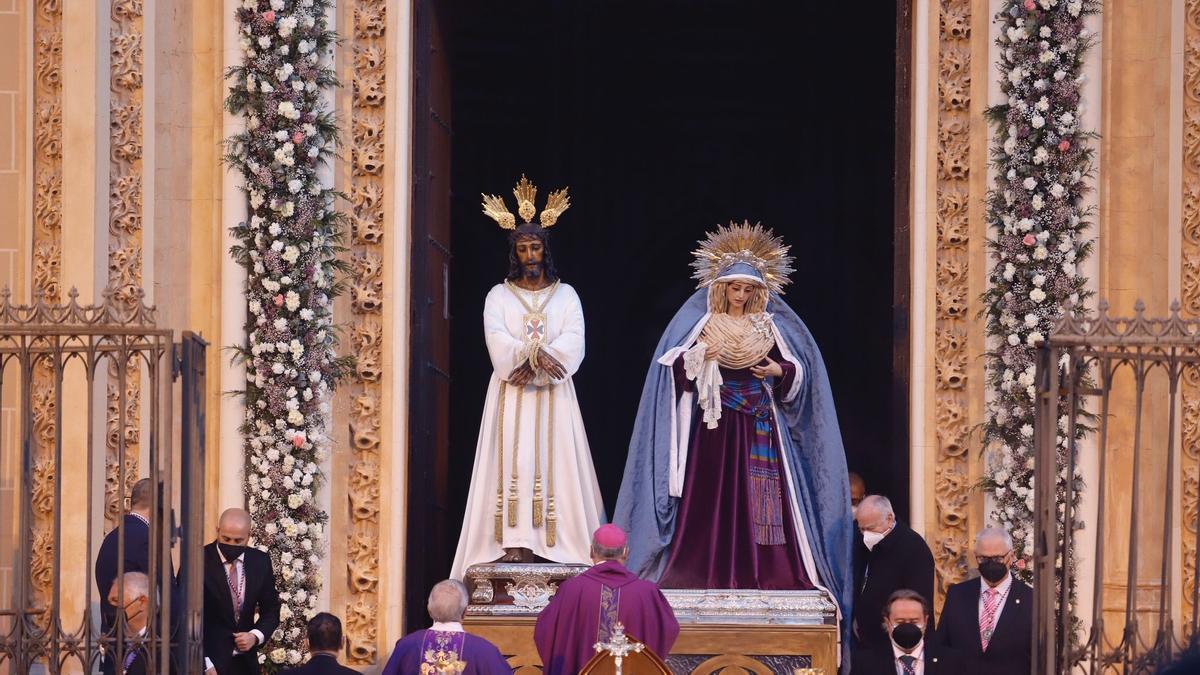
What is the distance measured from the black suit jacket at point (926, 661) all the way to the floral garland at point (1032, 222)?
233cm

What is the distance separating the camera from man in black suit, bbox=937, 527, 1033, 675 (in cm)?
1034

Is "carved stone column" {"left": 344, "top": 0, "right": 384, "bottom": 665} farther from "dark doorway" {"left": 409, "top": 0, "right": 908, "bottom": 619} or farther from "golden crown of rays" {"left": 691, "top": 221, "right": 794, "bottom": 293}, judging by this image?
"dark doorway" {"left": 409, "top": 0, "right": 908, "bottom": 619}

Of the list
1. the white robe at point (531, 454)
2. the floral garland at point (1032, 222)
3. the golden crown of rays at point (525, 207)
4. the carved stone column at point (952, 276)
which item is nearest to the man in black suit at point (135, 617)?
the white robe at point (531, 454)

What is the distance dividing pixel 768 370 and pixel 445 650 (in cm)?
337

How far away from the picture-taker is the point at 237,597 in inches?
413

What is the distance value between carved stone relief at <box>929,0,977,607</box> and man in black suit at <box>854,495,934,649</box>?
46.3 inches

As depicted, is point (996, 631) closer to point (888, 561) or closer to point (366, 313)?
point (888, 561)

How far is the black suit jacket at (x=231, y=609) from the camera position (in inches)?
406

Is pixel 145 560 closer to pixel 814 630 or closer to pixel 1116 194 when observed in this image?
pixel 814 630

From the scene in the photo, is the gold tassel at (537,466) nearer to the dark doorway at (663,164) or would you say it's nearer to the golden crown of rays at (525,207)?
Answer: the golden crown of rays at (525,207)

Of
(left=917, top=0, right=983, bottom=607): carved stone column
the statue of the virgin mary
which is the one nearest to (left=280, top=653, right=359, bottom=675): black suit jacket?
the statue of the virgin mary

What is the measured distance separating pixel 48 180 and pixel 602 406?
6.03 meters

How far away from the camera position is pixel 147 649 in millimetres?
9000

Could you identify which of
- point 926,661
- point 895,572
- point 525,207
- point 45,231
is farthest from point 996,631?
point 45,231
